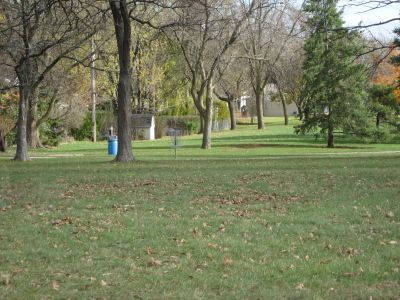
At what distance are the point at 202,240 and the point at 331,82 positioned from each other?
31.5 metres

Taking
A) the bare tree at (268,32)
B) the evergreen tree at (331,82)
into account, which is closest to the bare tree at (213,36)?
the bare tree at (268,32)

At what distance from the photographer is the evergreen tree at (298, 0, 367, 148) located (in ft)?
120

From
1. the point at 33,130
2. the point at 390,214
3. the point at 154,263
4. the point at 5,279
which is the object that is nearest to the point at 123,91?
the point at 390,214

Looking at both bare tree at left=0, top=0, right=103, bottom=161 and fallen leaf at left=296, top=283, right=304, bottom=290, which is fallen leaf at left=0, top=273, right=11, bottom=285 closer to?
fallen leaf at left=296, top=283, right=304, bottom=290

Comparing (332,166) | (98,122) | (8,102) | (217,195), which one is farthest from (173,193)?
(98,122)

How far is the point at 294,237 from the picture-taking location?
7.84 metres

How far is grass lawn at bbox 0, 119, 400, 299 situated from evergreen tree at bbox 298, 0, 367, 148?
78.6ft

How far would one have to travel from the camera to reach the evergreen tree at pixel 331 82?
36.6 meters

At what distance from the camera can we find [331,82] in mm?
37594

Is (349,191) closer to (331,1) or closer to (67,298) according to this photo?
(67,298)

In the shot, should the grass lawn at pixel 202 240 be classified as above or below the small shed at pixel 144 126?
below

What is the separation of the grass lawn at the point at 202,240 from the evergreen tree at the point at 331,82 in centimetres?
2396

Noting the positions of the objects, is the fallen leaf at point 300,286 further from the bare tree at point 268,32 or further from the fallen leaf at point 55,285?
the bare tree at point 268,32

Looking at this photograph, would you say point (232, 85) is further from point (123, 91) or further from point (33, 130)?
point (123, 91)
